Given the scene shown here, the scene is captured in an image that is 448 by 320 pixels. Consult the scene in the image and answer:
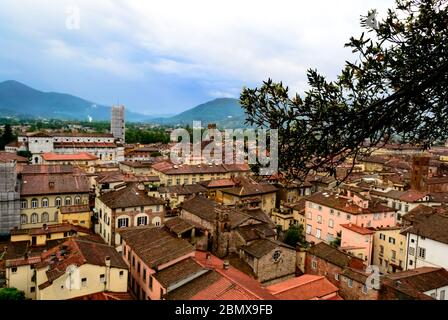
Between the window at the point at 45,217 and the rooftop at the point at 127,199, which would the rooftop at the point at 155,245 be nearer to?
the rooftop at the point at 127,199

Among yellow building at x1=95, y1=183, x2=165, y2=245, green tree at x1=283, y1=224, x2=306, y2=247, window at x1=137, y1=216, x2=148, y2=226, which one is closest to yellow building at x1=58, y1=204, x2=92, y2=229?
yellow building at x1=95, y1=183, x2=165, y2=245

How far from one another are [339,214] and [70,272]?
2207 centimetres

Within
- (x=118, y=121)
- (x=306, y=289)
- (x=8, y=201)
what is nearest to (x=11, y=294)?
(x=306, y=289)

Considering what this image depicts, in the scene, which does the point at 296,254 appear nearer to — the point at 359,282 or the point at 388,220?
the point at 359,282

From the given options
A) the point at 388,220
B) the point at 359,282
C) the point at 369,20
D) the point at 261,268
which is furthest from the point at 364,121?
the point at 388,220

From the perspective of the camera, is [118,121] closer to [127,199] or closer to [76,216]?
[76,216]

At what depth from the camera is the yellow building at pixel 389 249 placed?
26.2 meters

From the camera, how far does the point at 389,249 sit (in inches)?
1062

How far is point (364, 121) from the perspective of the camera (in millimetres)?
5230

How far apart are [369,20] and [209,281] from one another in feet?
41.8

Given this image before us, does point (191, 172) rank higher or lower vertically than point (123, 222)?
higher

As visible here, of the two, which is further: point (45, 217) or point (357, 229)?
point (45, 217)
